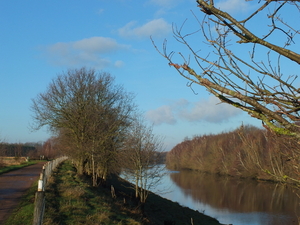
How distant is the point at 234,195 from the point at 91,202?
23816 millimetres

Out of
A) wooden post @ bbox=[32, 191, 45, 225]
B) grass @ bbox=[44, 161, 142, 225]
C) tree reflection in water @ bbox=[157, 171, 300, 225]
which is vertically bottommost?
tree reflection in water @ bbox=[157, 171, 300, 225]

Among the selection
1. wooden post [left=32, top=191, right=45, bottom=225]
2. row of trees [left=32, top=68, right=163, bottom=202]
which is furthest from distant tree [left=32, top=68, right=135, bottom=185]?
wooden post [left=32, top=191, right=45, bottom=225]

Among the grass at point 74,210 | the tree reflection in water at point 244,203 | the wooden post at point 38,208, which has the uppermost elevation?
the wooden post at point 38,208

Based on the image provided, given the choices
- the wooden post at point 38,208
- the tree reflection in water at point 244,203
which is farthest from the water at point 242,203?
the wooden post at point 38,208

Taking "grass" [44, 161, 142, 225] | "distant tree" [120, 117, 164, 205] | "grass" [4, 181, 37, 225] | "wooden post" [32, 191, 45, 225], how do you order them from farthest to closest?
1. "distant tree" [120, 117, 164, 205]
2. "grass" [44, 161, 142, 225]
3. "grass" [4, 181, 37, 225]
4. "wooden post" [32, 191, 45, 225]

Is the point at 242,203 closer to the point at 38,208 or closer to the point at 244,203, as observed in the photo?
the point at 244,203

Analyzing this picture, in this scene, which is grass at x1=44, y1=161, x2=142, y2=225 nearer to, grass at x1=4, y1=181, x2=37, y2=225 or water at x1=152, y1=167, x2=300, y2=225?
grass at x1=4, y1=181, x2=37, y2=225

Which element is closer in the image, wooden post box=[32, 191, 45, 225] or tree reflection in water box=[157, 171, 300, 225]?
wooden post box=[32, 191, 45, 225]

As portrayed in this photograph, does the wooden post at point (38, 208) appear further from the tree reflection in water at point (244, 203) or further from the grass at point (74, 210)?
the tree reflection in water at point (244, 203)

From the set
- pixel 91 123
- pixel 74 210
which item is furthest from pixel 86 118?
pixel 74 210

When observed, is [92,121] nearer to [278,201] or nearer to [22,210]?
[22,210]

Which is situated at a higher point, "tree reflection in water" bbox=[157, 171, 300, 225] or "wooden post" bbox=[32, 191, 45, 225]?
"wooden post" bbox=[32, 191, 45, 225]

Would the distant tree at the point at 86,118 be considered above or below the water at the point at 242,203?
above

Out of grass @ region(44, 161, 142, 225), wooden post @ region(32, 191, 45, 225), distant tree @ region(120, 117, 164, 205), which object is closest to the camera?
wooden post @ region(32, 191, 45, 225)
